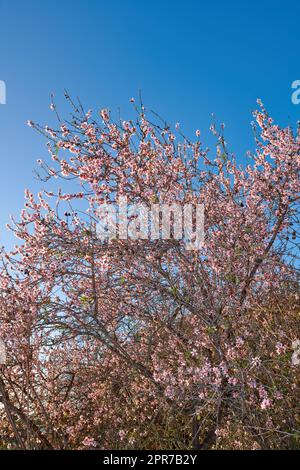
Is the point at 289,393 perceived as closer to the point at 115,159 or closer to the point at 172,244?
the point at 172,244

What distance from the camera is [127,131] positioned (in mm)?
6473

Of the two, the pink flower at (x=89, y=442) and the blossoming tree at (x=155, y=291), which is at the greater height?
the blossoming tree at (x=155, y=291)

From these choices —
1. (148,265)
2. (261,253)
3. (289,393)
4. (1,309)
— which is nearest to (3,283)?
(1,309)

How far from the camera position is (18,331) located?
584 centimetres

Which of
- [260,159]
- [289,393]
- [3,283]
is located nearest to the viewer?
[289,393]

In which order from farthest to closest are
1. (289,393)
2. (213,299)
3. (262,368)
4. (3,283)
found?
1. (3,283)
2. (213,299)
3. (289,393)
4. (262,368)

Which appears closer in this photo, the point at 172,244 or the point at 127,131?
the point at 172,244

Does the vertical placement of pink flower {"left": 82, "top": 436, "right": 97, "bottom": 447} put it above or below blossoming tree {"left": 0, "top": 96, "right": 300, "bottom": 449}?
below

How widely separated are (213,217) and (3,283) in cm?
271

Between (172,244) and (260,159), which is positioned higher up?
(260,159)

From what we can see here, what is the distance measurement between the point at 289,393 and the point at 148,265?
2.10m

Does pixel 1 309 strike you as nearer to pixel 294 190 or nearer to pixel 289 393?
pixel 289 393
